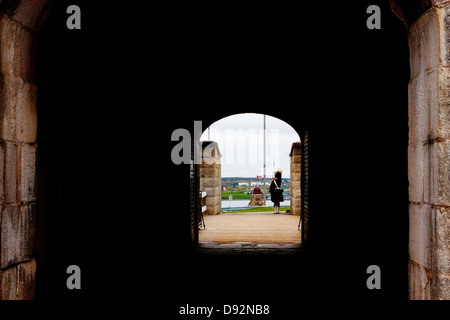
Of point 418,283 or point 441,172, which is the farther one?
point 418,283

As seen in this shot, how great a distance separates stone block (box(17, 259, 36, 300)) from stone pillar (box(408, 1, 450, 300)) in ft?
6.89

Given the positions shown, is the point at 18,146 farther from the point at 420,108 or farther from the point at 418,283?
the point at 418,283

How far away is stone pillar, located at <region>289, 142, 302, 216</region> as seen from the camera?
9.85m

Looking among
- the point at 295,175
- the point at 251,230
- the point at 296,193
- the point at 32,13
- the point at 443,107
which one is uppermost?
the point at 32,13

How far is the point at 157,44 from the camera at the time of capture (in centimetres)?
419

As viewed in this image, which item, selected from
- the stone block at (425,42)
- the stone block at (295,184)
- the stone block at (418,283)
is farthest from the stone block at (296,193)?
the stone block at (425,42)

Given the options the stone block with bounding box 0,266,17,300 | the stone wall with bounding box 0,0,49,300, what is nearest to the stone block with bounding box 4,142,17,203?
the stone wall with bounding box 0,0,49,300

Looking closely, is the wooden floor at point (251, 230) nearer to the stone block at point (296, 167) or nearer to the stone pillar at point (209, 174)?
the stone pillar at point (209, 174)

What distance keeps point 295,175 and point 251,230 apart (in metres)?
2.96

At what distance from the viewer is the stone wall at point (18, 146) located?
1.80 meters

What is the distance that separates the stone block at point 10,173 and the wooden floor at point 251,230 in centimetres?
499

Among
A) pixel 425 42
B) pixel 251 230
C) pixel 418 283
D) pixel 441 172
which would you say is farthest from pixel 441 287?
pixel 251 230

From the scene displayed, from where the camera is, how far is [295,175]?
1019 centimetres
